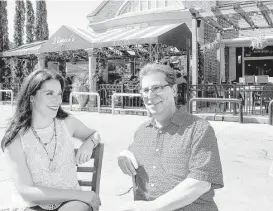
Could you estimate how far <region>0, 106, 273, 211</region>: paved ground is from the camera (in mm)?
3492

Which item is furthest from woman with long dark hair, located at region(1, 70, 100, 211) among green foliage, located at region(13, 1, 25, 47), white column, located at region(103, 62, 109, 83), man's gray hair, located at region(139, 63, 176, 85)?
green foliage, located at region(13, 1, 25, 47)

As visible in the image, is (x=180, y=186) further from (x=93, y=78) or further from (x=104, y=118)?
(x=93, y=78)

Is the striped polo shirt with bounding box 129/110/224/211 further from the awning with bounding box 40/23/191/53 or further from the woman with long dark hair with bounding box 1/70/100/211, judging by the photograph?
the awning with bounding box 40/23/191/53

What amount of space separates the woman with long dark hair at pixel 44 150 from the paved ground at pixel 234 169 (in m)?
1.38

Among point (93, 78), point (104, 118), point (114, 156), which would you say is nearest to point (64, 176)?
point (114, 156)

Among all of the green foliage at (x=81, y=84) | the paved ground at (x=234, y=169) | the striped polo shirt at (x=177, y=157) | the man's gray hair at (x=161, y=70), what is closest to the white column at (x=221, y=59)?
the green foliage at (x=81, y=84)

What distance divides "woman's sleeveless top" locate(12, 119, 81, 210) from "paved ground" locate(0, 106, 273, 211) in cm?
135

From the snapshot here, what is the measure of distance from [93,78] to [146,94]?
10.5 metres

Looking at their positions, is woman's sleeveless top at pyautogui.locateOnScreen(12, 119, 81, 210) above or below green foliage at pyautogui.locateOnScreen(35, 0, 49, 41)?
below

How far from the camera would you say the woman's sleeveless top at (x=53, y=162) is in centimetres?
198

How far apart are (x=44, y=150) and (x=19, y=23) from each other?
2473cm

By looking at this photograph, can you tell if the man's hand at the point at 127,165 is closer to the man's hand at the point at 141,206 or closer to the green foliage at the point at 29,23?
the man's hand at the point at 141,206

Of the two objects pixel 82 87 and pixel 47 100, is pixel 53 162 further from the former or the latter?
pixel 82 87

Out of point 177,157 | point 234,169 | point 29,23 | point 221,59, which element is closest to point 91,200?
point 177,157
